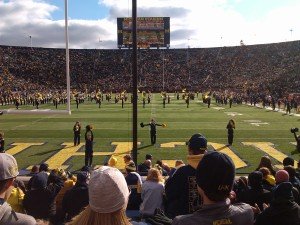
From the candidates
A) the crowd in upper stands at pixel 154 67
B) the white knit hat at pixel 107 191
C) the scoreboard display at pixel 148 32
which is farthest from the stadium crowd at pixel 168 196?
the crowd in upper stands at pixel 154 67

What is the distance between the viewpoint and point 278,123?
86.6 feet

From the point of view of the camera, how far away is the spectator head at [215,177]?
252cm

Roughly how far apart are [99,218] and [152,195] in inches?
141

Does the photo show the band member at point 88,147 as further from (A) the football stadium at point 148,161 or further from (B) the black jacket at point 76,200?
(B) the black jacket at point 76,200

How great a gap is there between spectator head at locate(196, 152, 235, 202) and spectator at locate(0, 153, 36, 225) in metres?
1.19

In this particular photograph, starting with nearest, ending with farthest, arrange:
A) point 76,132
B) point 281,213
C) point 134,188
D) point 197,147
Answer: point 281,213 → point 197,147 → point 134,188 → point 76,132

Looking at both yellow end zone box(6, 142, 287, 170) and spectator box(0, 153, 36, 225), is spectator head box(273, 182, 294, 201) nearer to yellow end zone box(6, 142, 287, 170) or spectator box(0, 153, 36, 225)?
spectator box(0, 153, 36, 225)

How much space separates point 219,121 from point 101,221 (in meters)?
25.9

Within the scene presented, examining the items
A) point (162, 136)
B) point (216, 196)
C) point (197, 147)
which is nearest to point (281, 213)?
point (197, 147)

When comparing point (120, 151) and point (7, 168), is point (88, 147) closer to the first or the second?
point (120, 151)

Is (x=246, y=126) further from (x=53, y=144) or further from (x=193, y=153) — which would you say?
(x=193, y=153)

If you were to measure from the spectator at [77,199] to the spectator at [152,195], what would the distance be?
0.85 metres

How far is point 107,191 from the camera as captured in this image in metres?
2.38

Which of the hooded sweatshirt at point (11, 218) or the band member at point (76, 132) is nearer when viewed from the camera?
the hooded sweatshirt at point (11, 218)
